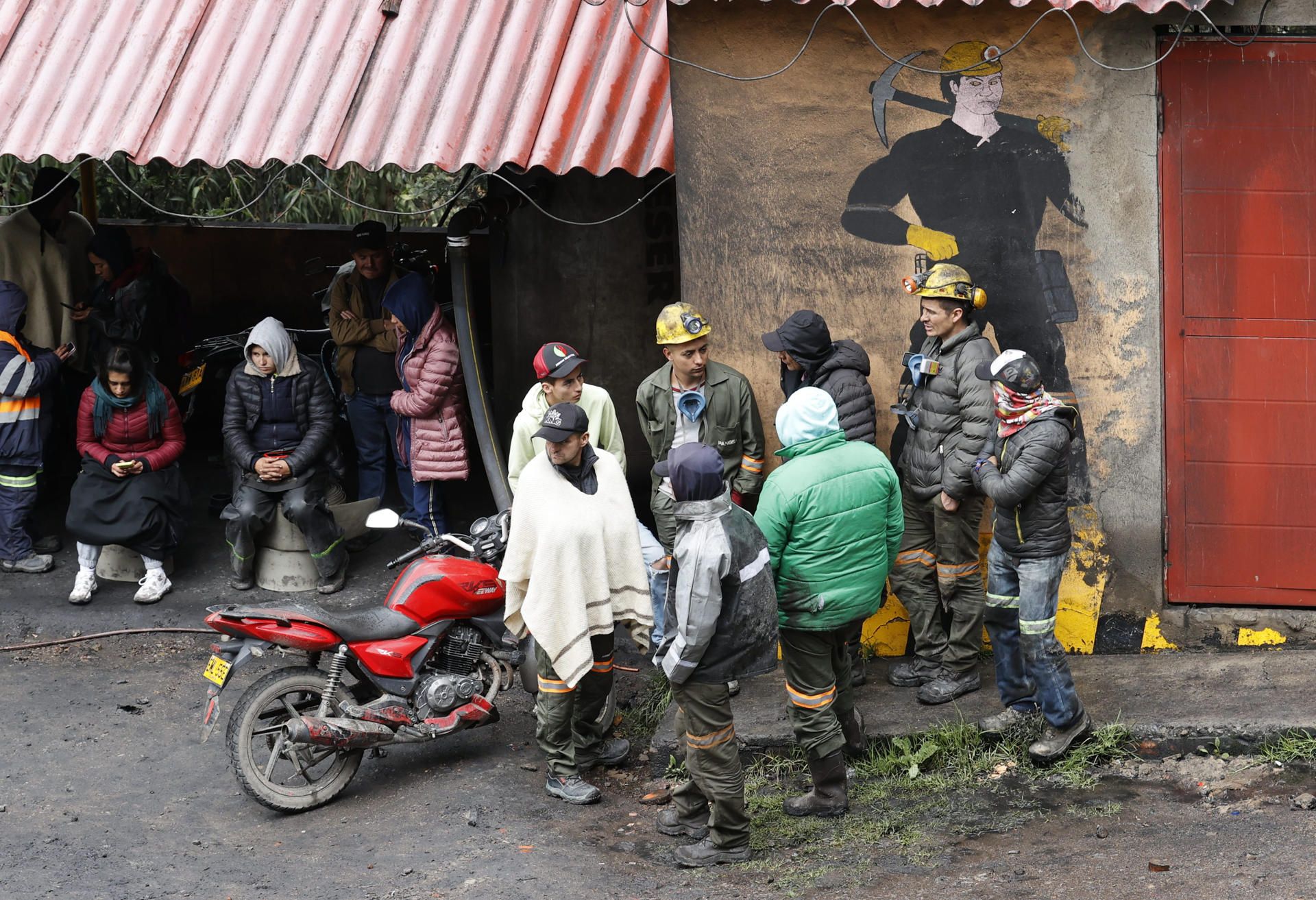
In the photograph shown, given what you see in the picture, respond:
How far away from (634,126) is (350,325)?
2.60 metres

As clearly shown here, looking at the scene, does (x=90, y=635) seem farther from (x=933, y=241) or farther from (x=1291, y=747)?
(x=1291, y=747)

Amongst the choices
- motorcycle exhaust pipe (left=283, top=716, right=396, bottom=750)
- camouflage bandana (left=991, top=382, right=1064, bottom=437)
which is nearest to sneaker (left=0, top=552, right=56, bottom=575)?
motorcycle exhaust pipe (left=283, top=716, right=396, bottom=750)

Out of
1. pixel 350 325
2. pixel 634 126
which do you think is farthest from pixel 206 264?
pixel 634 126

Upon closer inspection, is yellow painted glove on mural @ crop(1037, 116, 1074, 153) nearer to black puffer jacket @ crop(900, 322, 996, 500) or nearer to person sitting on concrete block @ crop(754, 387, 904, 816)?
black puffer jacket @ crop(900, 322, 996, 500)

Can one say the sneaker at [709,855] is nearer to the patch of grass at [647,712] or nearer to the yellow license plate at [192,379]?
the patch of grass at [647,712]

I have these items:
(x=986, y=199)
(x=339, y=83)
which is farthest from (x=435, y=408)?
(x=986, y=199)

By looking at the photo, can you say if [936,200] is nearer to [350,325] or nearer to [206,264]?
[350,325]

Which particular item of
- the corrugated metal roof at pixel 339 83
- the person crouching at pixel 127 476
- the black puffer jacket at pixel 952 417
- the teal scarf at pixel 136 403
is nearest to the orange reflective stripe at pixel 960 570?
the black puffer jacket at pixel 952 417

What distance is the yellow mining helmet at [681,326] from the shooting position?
6.09m

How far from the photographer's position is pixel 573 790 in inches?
216

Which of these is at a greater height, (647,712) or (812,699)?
(812,699)

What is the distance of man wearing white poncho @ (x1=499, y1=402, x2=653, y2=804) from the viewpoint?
5227 millimetres

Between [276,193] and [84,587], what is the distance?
782 cm

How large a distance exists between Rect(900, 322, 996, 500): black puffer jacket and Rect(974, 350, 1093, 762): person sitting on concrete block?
0.73ft
